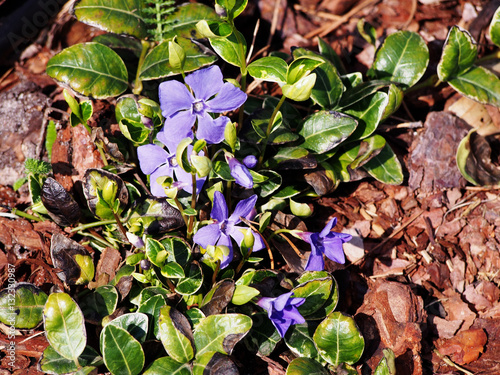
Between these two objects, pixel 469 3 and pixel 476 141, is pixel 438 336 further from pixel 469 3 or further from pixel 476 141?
pixel 469 3

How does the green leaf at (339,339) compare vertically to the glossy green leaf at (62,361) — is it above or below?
below

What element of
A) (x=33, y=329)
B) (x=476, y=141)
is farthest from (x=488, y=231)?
(x=33, y=329)

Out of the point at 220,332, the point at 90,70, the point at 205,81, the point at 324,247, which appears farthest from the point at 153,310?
the point at 90,70

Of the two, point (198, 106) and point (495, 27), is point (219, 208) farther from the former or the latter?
point (495, 27)

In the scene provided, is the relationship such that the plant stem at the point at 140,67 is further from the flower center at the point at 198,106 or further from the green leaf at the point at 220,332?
the green leaf at the point at 220,332

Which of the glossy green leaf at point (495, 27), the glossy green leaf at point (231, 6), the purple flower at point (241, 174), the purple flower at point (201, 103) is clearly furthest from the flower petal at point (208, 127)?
the glossy green leaf at point (495, 27)

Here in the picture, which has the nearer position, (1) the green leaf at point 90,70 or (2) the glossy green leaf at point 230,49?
(2) the glossy green leaf at point 230,49

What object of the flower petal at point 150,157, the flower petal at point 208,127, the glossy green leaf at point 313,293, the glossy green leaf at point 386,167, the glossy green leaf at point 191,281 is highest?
the flower petal at point 208,127

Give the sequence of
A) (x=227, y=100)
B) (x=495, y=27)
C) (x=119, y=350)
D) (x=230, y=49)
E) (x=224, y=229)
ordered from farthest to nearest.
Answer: (x=495, y=27)
(x=230, y=49)
(x=224, y=229)
(x=227, y=100)
(x=119, y=350)
